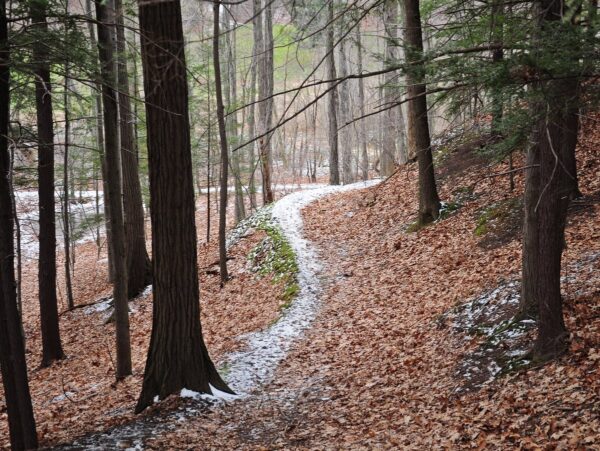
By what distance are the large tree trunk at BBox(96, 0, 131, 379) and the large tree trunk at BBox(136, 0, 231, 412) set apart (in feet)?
5.70

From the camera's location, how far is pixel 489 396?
6176 millimetres

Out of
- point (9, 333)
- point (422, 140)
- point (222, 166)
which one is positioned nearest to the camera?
point (9, 333)

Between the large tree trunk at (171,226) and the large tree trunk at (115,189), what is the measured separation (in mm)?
1738

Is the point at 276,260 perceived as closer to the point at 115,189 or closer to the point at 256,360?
the point at 256,360

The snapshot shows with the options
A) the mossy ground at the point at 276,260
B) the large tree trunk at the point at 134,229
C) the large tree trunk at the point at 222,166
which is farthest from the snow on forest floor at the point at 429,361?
the large tree trunk at the point at 134,229

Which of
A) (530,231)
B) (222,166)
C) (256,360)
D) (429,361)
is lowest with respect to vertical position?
(256,360)

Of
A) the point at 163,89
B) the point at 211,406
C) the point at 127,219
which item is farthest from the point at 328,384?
the point at 127,219

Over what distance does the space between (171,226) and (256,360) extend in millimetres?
Answer: 3227

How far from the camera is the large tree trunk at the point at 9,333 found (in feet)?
20.1

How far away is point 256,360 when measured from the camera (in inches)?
363

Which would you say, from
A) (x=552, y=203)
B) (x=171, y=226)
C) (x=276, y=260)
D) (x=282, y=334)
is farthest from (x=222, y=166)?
(x=552, y=203)

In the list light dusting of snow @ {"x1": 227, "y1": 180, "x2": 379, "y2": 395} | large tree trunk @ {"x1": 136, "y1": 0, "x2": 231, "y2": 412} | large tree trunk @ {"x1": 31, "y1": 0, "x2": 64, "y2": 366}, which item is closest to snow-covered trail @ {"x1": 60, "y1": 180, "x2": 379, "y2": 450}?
light dusting of snow @ {"x1": 227, "y1": 180, "x2": 379, "y2": 395}

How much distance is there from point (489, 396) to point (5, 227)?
5.73 meters

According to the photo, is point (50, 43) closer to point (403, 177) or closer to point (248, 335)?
point (248, 335)
